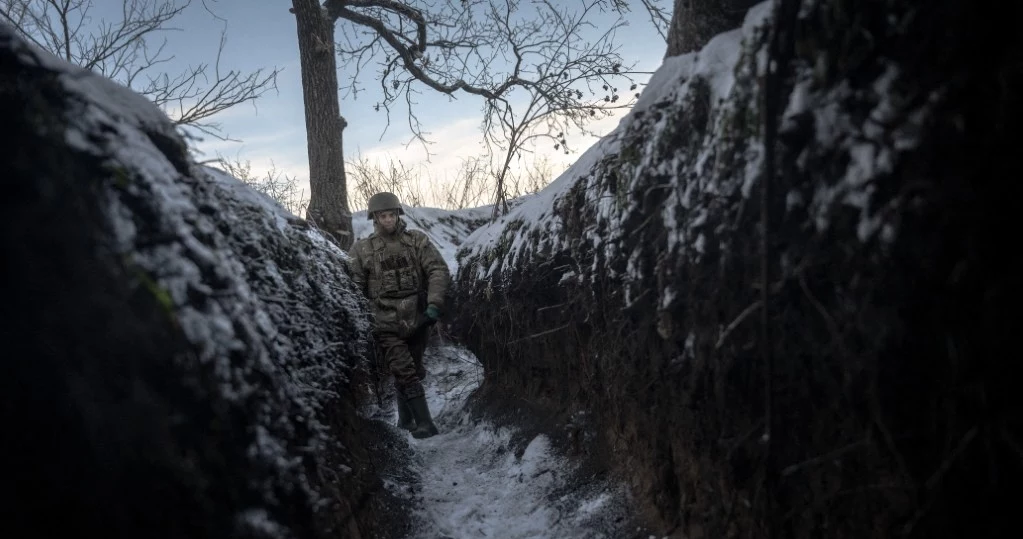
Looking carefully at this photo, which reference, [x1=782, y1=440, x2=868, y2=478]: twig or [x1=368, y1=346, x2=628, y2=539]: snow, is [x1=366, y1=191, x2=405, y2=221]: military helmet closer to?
[x1=368, y1=346, x2=628, y2=539]: snow

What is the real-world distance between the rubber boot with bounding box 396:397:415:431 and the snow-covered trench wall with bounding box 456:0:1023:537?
3025 millimetres

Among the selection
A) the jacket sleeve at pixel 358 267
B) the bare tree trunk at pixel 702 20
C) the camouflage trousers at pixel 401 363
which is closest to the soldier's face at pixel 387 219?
the jacket sleeve at pixel 358 267

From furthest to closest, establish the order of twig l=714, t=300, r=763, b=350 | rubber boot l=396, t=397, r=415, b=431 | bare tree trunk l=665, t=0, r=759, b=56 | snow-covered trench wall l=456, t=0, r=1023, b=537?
1. rubber boot l=396, t=397, r=415, b=431
2. bare tree trunk l=665, t=0, r=759, b=56
3. twig l=714, t=300, r=763, b=350
4. snow-covered trench wall l=456, t=0, r=1023, b=537

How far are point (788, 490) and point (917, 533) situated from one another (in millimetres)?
388

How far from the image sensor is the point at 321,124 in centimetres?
802

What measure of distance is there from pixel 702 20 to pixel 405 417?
4.04 metres

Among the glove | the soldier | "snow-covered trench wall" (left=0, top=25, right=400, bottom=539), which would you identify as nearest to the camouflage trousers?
the soldier

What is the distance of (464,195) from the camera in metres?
14.7

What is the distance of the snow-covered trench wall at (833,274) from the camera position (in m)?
1.50

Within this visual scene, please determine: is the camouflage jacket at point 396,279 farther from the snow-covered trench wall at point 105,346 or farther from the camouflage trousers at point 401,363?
the snow-covered trench wall at point 105,346

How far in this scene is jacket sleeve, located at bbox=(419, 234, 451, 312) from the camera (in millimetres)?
5395

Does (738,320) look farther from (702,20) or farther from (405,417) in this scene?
(405,417)

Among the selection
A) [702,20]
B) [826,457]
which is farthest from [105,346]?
[702,20]

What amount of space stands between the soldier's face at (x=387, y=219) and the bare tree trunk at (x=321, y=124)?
260 centimetres
